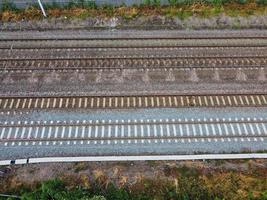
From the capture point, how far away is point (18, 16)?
41.1 meters

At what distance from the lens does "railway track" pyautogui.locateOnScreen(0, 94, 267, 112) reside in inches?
1362

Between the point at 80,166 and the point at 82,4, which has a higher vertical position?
the point at 82,4

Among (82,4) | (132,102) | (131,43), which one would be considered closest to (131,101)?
(132,102)

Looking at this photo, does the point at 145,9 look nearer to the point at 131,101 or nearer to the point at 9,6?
the point at 131,101

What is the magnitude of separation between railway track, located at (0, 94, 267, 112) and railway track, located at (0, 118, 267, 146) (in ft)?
4.91

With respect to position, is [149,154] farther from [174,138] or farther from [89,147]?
[89,147]

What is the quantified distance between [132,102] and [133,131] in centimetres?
284

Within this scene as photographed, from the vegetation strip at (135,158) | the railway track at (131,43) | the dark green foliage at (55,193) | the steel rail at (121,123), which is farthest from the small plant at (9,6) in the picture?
the dark green foliage at (55,193)

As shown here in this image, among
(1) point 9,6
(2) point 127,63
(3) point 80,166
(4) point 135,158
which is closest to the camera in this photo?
(3) point 80,166

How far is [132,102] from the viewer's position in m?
34.8

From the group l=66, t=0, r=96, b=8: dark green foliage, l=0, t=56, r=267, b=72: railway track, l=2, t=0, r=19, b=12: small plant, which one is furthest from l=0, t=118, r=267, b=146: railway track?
l=66, t=0, r=96, b=8: dark green foliage

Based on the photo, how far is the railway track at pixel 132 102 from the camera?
34.6 metres

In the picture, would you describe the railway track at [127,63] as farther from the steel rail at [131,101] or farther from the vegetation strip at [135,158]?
the vegetation strip at [135,158]

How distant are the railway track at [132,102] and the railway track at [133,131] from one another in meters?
1.50
